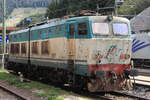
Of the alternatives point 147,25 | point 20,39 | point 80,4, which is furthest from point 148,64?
point 80,4

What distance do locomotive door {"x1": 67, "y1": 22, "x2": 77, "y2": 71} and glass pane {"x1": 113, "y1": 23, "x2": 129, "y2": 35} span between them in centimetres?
191

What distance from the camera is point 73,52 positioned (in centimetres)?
1372

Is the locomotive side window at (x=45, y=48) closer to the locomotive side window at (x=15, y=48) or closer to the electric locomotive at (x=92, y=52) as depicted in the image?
the electric locomotive at (x=92, y=52)

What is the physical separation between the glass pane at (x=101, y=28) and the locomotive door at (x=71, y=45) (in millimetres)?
1075

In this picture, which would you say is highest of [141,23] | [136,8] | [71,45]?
[136,8]

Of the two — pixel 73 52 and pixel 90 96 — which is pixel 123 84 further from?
pixel 73 52

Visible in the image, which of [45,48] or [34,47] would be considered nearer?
[45,48]

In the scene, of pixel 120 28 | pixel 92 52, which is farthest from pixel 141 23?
pixel 92 52

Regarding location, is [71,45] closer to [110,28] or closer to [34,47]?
[110,28]

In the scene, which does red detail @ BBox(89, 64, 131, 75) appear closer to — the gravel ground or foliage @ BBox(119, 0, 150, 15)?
the gravel ground

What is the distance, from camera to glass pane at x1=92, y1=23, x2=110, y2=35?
13086 millimetres

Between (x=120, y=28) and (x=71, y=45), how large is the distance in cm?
247

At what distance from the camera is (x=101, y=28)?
522 inches

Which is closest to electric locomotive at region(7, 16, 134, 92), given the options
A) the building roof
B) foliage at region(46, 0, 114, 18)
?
the building roof
